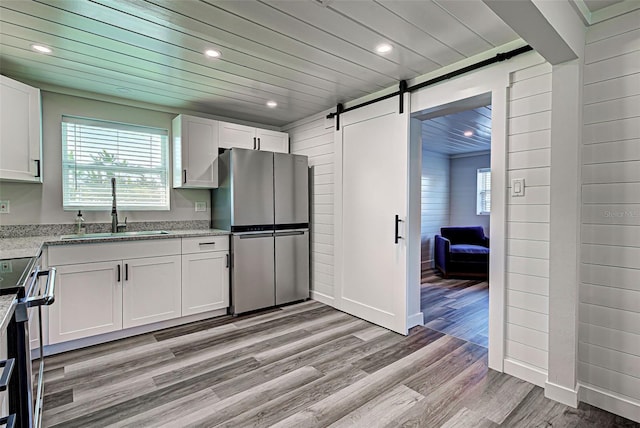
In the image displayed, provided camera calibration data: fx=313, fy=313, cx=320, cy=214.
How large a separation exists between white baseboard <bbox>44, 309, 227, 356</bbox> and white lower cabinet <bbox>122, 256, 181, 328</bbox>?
0.09 meters

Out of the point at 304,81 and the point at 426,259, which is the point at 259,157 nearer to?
the point at 304,81

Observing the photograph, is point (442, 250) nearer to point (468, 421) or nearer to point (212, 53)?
point (468, 421)

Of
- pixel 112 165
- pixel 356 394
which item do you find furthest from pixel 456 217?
pixel 112 165

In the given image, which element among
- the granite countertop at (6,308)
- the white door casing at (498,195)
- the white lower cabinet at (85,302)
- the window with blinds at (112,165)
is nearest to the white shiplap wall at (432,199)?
the white door casing at (498,195)

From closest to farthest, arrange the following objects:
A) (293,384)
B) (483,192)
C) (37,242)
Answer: (293,384) → (37,242) → (483,192)

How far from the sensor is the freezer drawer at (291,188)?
12.5ft

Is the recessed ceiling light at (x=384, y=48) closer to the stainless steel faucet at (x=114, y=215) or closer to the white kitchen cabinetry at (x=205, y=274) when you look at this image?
the white kitchen cabinetry at (x=205, y=274)

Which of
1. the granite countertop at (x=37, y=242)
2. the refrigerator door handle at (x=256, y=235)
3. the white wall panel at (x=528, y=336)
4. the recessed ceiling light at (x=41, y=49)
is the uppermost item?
the recessed ceiling light at (x=41, y=49)

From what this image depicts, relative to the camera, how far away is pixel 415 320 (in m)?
3.18

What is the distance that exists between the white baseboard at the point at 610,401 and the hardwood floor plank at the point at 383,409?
99cm

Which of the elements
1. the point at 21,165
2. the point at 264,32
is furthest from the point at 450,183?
the point at 21,165

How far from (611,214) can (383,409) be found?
180cm

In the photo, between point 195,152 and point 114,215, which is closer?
point 114,215

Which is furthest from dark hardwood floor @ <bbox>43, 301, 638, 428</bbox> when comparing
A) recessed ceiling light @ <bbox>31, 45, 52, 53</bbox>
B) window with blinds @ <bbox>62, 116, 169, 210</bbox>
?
recessed ceiling light @ <bbox>31, 45, 52, 53</bbox>
